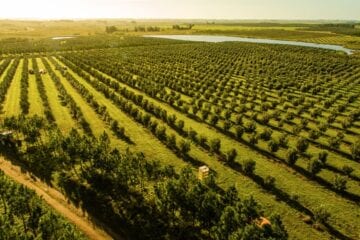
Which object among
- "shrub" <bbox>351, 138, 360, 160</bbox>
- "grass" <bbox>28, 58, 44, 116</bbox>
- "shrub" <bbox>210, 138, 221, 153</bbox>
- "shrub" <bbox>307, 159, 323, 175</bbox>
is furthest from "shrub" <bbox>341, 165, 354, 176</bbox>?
"grass" <bbox>28, 58, 44, 116</bbox>

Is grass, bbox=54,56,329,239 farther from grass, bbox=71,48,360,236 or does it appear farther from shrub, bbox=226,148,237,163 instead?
grass, bbox=71,48,360,236

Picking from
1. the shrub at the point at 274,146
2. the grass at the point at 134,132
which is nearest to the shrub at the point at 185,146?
the grass at the point at 134,132

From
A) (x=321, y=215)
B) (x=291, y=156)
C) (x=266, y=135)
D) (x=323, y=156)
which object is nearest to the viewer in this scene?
(x=321, y=215)

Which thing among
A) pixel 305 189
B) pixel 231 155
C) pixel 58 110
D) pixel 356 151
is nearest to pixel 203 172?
pixel 231 155

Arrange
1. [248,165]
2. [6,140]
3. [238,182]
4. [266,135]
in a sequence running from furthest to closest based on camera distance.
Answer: [266,135] → [6,140] → [248,165] → [238,182]

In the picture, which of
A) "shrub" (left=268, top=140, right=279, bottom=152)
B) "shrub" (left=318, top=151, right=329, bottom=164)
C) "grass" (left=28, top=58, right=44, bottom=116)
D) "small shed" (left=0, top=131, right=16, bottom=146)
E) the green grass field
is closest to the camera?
the green grass field

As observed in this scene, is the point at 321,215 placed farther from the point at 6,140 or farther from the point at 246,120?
the point at 6,140

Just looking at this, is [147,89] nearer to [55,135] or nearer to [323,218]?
[55,135]

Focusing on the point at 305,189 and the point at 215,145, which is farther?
the point at 215,145

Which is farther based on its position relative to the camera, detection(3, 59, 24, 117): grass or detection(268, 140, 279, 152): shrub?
detection(3, 59, 24, 117): grass
